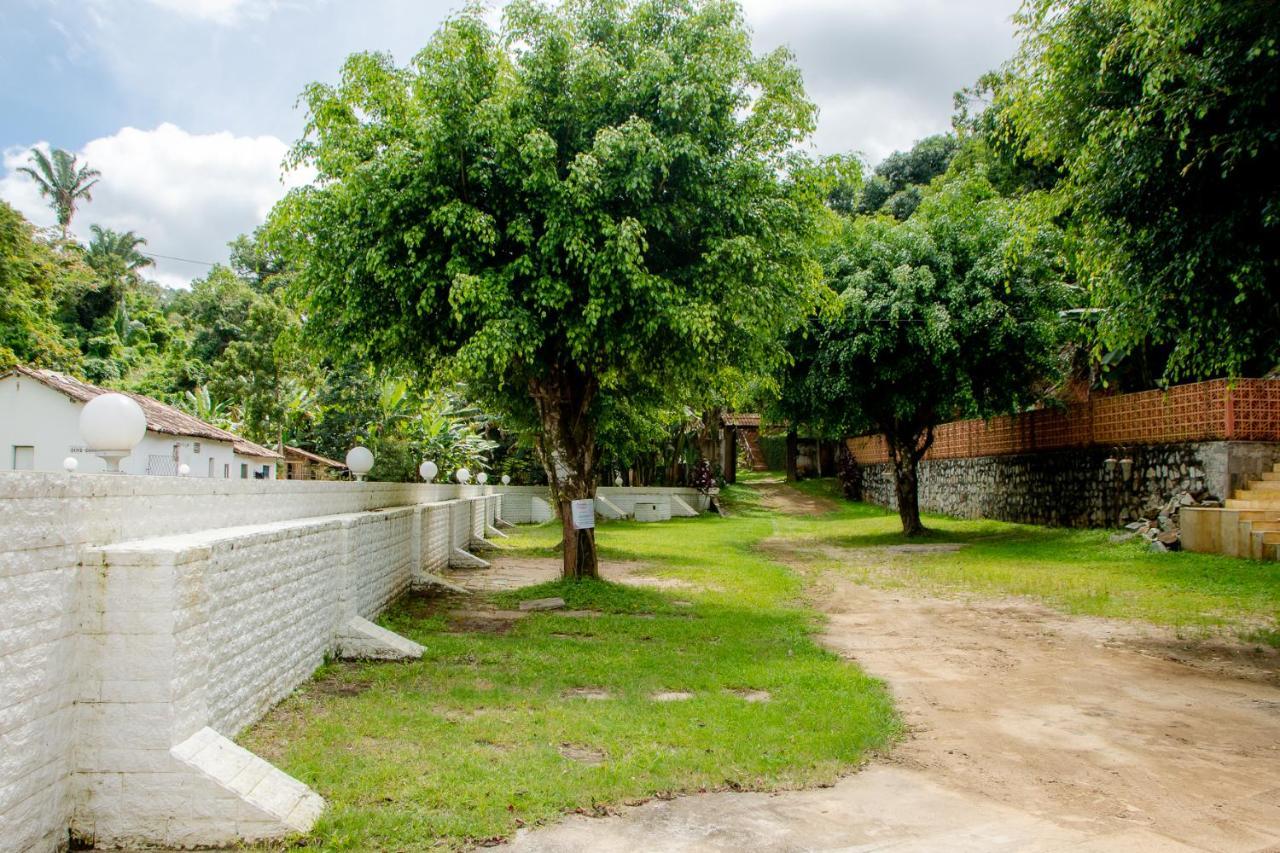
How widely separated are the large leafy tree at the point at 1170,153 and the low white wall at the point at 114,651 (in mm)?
7909

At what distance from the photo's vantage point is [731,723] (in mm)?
6277

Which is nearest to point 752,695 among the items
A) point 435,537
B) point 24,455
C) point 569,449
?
point 569,449

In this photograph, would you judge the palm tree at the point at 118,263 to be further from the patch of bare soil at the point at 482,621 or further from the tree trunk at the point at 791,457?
the patch of bare soil at the point at 482,621

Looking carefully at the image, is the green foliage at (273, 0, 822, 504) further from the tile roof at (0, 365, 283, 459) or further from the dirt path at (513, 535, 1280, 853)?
the tile roof at (0, 365, 283, 459)

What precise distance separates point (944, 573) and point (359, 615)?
32.6 feet

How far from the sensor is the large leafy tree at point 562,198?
33.3 feet

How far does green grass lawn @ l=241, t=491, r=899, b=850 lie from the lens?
4.77m

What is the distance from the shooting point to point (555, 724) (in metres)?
6.20

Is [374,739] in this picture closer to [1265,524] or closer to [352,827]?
[352,827]

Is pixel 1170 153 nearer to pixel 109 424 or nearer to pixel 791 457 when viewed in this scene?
pixel 109 424

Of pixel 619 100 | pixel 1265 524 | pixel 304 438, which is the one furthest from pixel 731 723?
pixel 304 438

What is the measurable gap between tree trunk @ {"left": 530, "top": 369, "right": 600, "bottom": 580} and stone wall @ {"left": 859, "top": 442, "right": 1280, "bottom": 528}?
10.8 meters

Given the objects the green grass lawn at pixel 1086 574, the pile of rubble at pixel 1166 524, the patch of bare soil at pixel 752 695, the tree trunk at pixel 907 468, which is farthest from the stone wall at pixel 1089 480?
the patch of bare soil at pixel 752 695

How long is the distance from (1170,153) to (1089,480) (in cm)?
1290
